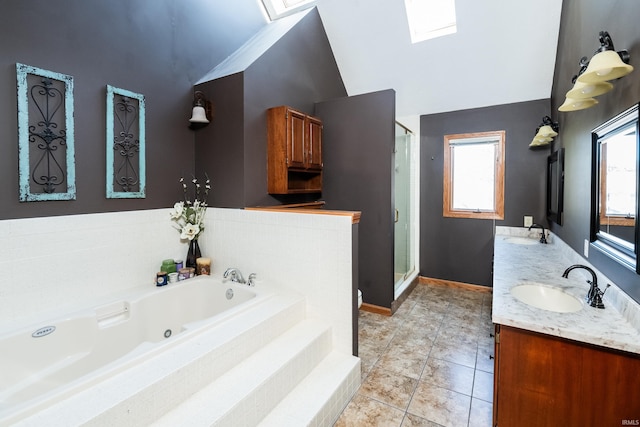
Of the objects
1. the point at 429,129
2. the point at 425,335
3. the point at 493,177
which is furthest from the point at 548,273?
the point at 429,129

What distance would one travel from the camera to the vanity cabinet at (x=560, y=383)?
1.22 metres

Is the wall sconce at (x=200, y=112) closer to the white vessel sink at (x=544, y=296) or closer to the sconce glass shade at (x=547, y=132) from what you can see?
the white vessel sink at (x=544, y=296)

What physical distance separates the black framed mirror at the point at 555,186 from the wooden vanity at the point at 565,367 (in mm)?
1497

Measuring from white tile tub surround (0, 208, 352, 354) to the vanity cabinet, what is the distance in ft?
3.24

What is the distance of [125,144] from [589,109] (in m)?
3.33

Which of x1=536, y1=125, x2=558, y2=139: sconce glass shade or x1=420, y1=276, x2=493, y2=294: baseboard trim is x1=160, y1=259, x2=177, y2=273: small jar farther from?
x1=536, y1=125, x2=558, y2=139: sconce glass shade

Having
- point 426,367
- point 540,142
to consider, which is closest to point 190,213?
point 426,367

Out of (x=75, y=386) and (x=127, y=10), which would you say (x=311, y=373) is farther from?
(x=127, y=10)

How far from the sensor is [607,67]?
130cm

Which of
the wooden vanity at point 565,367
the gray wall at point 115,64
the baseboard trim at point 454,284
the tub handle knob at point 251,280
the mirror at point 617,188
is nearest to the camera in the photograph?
the wooden vanity at point 565,367

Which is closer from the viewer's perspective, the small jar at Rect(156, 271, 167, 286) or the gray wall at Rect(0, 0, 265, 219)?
the gray wall at Rect(0, 0, 265, 219)

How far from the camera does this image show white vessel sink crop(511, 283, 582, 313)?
5.76ft

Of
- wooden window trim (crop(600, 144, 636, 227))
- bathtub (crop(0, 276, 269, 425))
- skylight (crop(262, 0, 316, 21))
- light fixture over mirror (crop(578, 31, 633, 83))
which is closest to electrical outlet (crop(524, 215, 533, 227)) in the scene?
wooden window trim (crop(600, 144, 636, 227))

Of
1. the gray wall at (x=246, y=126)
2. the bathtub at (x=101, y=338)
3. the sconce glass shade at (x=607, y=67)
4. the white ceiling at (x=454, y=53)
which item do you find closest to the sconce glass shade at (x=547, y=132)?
the white ceiling at (x=454, y=53)
